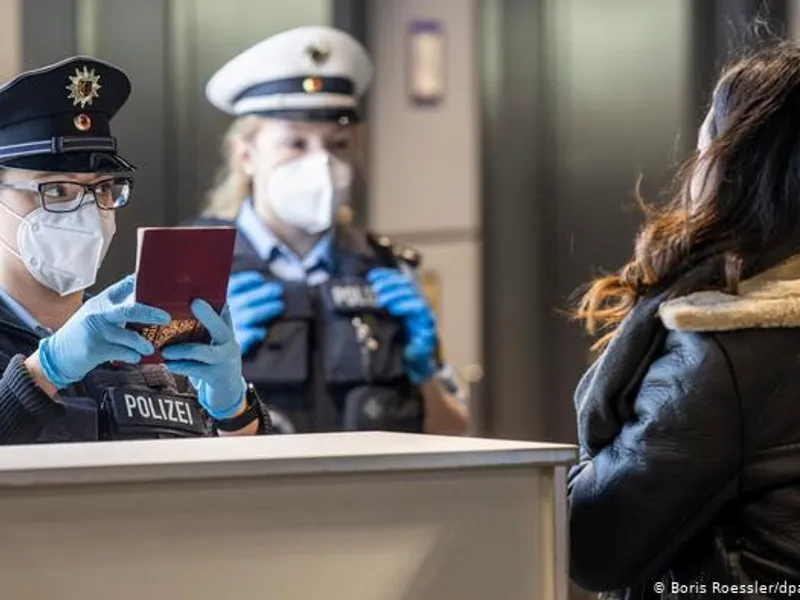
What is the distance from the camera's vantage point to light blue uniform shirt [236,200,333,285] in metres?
2.35

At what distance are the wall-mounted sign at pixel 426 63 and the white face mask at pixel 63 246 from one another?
6.92ft

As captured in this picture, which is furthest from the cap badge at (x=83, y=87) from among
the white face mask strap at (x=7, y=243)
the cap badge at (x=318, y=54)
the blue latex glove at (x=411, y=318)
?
the blue latex glove at (x=411, y=318)

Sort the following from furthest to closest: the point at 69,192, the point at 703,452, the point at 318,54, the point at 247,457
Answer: the point at 318,54 → the point at 69,192 → the point at 703,452 → the point at 247,457

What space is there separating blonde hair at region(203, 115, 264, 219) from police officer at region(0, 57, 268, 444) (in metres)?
0.88

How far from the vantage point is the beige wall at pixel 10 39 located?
150 centimetres

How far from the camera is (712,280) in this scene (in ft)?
4.43

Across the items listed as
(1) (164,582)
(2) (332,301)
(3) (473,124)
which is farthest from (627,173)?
(1) (164,582)

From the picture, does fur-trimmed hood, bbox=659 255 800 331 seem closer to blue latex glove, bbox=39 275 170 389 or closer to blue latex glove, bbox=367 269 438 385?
blue latex glove, bbox=39 275 170 389

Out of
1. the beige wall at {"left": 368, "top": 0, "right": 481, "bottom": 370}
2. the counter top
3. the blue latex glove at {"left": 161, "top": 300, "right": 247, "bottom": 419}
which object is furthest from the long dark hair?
the beige wall at {"left": 368, "top": 0, "right": 481, "bottom": 370}

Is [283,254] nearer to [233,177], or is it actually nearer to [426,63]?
[233,177]

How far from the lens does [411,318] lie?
258cm

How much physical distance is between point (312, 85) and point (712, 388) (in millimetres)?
1308

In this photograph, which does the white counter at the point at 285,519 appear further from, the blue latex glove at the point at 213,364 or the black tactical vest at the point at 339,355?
the black tactical vest at the point at 339,355

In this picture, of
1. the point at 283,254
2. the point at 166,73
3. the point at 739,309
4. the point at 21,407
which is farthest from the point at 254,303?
the point at 739,309
